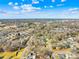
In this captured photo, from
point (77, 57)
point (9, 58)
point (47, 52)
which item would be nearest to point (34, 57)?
point (47, 52)

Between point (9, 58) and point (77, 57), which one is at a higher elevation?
point (77, 57)

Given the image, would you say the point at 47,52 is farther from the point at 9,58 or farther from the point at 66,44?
the point at 66,44

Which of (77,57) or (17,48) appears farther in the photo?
(17,48)

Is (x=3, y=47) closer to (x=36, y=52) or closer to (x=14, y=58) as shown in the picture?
(x=14, y=58)

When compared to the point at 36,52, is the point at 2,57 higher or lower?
lower

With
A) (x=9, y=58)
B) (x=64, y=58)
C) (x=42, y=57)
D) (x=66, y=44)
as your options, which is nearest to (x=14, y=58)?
(x=9, y=58)

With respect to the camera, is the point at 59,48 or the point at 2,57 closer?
the point at 2,57

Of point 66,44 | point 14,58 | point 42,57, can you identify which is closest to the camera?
point 42,57

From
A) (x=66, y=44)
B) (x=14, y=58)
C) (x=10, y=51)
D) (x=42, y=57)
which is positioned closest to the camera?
(x=42, y=57)

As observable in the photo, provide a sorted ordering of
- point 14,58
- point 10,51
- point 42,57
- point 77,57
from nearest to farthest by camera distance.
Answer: point 77,57 < point 42,57 < point 14,58 < point 10,51
